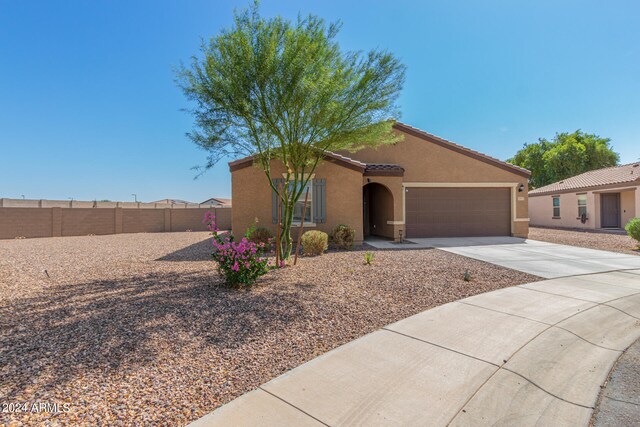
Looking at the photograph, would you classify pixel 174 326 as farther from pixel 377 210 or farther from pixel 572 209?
pixel 572 209

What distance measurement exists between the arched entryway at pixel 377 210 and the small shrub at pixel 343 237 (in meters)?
3.24

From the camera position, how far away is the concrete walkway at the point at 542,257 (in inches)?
304

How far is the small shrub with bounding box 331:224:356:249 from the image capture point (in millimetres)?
→ 11344

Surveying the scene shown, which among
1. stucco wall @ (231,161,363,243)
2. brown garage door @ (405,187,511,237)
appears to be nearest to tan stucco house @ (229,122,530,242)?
brown garage door @ (405,187,511,237)

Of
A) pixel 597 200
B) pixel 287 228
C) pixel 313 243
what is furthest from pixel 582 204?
pixel 287 228

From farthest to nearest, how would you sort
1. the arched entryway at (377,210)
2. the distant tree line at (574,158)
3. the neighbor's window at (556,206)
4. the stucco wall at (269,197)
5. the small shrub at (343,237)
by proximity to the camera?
the distant tree line at (574,158)
the neighbor's window at (556,206)
the arched entryway at (377,210)
the stucco wall at (269,197)
the small shrub at (343,237)

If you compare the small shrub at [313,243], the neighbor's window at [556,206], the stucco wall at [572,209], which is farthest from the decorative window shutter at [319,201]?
the neighbor's window at [556,206]

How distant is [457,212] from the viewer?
1501cm

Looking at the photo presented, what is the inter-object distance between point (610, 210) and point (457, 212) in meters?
13.4

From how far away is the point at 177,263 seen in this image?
9117 mm

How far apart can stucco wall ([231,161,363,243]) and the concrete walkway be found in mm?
1780

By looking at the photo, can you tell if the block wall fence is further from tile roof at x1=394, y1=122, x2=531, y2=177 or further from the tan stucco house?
tile roof at x1=394, y1=122, x2=531, y2=177

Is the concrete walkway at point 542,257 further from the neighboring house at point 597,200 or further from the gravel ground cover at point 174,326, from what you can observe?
the neighboring house at point 597,200

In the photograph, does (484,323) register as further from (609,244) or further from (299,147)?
(609,244)
